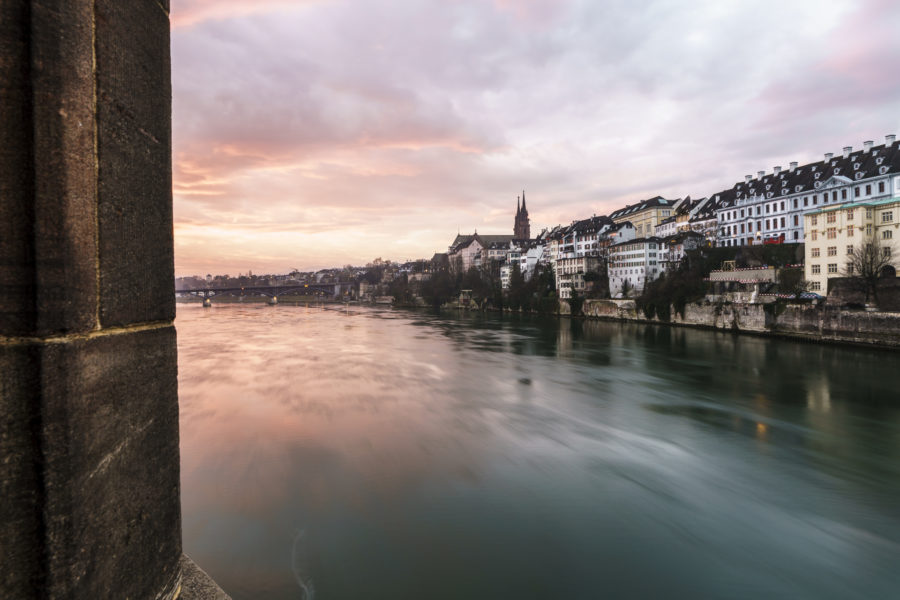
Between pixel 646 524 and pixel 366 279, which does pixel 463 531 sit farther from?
pixel 366 279

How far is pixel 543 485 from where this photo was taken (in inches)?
386

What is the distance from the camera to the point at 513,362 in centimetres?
2675

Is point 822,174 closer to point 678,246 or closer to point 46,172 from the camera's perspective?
point 678,246

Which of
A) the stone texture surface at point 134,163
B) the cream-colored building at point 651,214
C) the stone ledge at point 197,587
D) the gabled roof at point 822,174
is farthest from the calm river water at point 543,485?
the cream-colored building at point 651,214

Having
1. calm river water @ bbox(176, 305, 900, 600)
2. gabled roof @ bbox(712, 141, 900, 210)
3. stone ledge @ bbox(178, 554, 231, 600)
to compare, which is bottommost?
calm river water @ bbox(176, 305, 900, 600)

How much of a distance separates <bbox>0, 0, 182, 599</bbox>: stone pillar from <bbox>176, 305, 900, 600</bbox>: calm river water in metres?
5.63

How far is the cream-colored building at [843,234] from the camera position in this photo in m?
31.6

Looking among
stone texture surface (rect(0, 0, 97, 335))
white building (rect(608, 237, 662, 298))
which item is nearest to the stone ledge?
stone texture surface (rect(0, 0, 97, 335))

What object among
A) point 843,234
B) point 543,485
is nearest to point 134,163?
point 543,485

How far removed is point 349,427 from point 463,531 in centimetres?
651

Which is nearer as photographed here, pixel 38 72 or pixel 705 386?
pixel 38 72

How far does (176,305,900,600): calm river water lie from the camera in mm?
6771

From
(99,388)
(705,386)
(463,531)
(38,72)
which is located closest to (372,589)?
(463,531)

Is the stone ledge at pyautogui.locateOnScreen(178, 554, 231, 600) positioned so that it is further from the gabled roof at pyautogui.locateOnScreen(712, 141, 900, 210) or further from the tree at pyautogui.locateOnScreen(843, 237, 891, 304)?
the gabled roof at pyautogui.locateOnScreen(712, 141, 900, 210)
